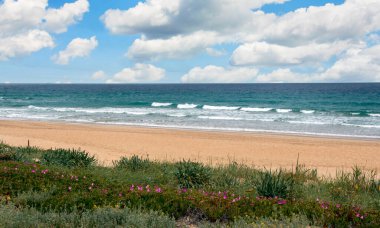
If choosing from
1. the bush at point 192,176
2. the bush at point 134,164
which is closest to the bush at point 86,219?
the bush at point 192,176

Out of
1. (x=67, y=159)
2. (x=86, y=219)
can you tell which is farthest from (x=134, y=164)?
(x=86, y=219)

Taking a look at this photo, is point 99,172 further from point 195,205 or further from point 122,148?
point 122,148

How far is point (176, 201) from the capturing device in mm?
6121

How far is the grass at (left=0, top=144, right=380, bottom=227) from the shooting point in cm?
524

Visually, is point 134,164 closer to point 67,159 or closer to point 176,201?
point 67,159

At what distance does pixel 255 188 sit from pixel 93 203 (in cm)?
341

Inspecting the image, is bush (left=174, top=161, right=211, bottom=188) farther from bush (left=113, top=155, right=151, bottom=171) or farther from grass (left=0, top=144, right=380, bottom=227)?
bush (left=113, top=155, right=151, bottom=171)

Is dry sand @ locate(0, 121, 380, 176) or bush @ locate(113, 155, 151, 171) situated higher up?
bush @ locate(113, 155, 151, 171)

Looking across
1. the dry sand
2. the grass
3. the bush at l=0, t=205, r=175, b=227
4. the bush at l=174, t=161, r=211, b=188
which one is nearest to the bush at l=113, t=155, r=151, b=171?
the grass

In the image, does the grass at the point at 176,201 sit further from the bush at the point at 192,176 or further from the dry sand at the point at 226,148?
the dry sand at the point at 226,148

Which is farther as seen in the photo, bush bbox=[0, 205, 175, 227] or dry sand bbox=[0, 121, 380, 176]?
dry sand bbox=[0, 121, 380, 176]

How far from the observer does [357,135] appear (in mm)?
27359

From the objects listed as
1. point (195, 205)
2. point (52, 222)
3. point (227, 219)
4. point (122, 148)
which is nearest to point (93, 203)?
point (52, 222)

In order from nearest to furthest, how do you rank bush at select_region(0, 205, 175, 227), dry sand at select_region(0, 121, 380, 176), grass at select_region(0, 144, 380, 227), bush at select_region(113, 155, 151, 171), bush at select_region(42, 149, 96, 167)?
bush at select_region(0, 205, 175, 227) < grass at select_region(0, 144, 380, 227) < bush at select_region(42, 149, 96, 167) < bush at select_region(113, 155, 151, 171) < dry sand at select_region(0, 121, 380, 176)
